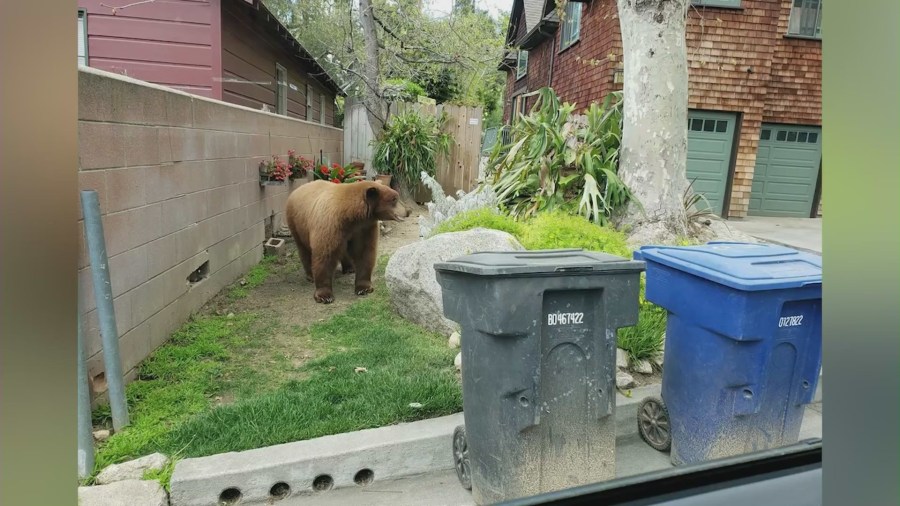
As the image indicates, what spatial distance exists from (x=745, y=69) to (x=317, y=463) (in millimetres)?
11734

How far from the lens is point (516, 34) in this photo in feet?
74.7

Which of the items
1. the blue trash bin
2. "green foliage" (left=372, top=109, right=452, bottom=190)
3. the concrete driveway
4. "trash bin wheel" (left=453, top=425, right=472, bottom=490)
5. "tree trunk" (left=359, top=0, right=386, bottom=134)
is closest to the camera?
the blue trash bin

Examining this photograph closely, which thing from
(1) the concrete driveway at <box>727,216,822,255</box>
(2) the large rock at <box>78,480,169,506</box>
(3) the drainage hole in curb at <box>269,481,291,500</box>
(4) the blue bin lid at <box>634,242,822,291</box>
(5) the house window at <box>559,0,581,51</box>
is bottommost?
(3) the drainage hole in curb at <box>269,481,291,500</box>

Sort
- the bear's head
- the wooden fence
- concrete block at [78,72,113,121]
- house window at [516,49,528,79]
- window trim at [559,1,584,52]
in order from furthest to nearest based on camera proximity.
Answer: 1. house window at [516,49,528,79]
2. window trim at [559,1,584,52]
3. the wooden fence
4. the bear's head
5. concrete block at [78,72,113,121]

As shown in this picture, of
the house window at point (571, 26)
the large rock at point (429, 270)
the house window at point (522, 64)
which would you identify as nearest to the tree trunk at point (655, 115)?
the large rock at point (429, 270)

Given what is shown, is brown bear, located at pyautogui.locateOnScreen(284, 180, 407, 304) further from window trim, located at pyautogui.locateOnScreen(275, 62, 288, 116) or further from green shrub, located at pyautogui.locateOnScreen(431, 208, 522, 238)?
window trim, located at pyautogui.locateOnScreen(275, 62, 288, 116)

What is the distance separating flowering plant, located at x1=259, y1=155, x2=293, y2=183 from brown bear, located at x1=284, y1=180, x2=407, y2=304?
4.76 ft

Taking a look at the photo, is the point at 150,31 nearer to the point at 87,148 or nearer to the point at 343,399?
the point at 87,148

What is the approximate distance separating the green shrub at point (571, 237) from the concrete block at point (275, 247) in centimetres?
386

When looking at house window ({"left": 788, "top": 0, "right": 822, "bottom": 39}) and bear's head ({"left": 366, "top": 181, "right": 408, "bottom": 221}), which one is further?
house window ({"left": 788, "top": 0, "right": 822, "bottom": 39})

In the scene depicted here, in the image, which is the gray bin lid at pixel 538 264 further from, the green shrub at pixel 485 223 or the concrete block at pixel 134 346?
the green shrub at pixel 485 223

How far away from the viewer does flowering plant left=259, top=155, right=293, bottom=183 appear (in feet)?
23.1

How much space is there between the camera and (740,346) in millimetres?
2463

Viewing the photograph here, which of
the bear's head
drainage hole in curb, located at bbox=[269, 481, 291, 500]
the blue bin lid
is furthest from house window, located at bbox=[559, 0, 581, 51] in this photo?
drainage hole in curb, located at bbox=[269, 481, 291, 500]
